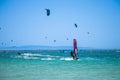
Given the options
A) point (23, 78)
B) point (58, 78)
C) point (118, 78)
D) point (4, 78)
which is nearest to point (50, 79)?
point (58, 78)

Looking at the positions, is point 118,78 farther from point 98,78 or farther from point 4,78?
point 4,78

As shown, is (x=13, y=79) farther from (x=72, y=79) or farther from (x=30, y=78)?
(x=72, y=79)

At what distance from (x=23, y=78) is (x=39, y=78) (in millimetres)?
1448

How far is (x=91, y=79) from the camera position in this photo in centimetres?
2322

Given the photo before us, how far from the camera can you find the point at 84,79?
76.3 ft

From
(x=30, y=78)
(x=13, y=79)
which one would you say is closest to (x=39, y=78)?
(x=30, y=78)

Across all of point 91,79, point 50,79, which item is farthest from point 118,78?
point 50,79

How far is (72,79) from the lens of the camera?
23.0 metres

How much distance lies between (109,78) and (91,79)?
1793 millimetres

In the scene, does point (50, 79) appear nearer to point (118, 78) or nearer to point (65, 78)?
point (65, 78)

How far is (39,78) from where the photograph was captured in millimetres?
23375

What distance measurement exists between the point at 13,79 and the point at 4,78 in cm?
85

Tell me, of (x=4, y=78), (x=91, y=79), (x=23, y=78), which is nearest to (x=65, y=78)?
(x=91, y=79)

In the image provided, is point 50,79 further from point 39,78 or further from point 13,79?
point 13,79
